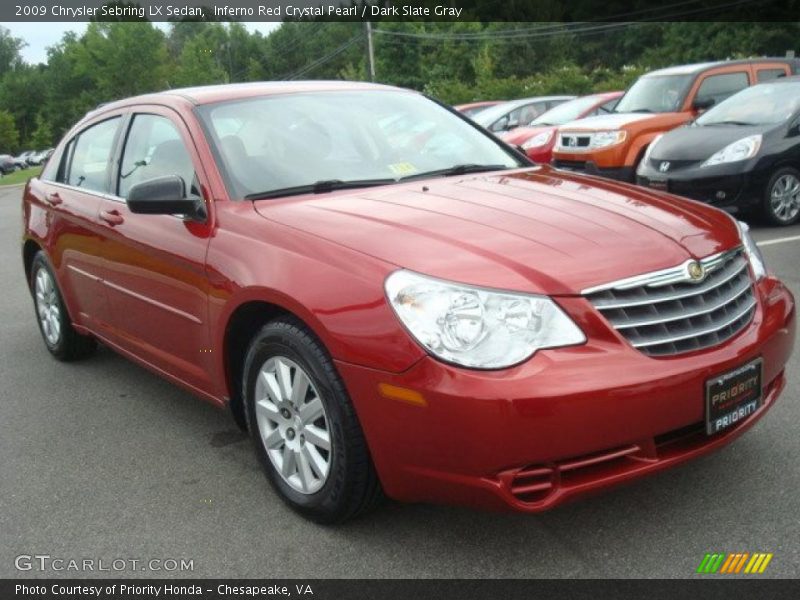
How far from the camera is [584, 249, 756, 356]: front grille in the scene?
2.77 m

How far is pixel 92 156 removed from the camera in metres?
5.03

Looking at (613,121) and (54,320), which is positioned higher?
(613,121)

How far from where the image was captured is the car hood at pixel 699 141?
345 inches

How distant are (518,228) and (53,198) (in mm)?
3261

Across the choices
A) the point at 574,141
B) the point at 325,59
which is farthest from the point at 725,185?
the point at 325,59

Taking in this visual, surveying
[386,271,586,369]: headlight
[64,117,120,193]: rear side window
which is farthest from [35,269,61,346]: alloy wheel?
[386,271,586,369]: headlight

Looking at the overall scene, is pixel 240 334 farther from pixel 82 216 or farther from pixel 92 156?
pixel 92 156

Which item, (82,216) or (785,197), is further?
(785,197)

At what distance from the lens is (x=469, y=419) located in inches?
102

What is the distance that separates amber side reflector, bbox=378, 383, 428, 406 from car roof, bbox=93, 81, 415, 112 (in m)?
1.97

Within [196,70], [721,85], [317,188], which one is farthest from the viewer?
[196,70]

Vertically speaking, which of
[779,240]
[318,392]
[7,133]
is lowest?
[7,133]

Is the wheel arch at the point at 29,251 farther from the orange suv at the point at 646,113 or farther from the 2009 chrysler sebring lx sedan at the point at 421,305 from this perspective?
the orange suv at the point at 646,113
